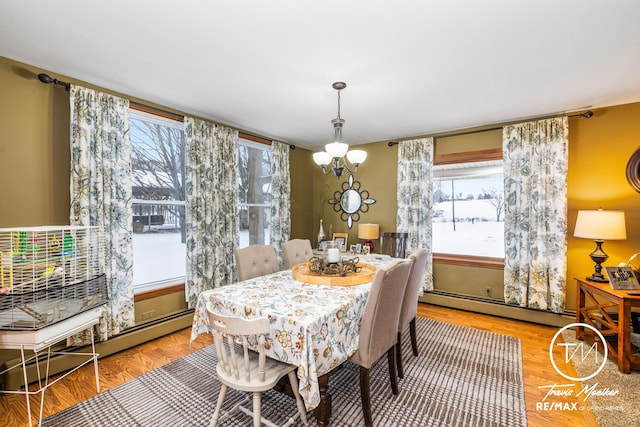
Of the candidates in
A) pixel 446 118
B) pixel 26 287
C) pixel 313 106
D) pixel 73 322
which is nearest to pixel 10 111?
pixel 26 287

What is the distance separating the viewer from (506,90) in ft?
9.14

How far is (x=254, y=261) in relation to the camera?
279cm

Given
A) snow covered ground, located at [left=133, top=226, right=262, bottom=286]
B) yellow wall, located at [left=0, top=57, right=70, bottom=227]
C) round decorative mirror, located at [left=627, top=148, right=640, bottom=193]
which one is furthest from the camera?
snow covered ground, located at [left=133, top=226, right=262, bottom=286]

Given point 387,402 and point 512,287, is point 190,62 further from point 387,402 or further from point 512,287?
point 512,287

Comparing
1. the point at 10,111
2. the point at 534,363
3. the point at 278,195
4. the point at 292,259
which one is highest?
the point at 10,111

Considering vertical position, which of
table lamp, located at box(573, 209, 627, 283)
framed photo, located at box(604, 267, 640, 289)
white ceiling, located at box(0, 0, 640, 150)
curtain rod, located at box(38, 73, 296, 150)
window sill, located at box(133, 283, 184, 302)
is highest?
white ceiling, located at box(0, 0, 640, 150)

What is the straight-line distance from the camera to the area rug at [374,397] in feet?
6.25

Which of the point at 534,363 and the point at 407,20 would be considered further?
the point at 534,363

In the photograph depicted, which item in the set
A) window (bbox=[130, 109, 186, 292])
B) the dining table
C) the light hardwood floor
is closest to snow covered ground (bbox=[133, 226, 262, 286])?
window (bbox=[130, 109, 186, 292])

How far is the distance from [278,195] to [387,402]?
3.15m

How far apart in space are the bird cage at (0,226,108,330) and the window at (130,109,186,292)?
0.83m

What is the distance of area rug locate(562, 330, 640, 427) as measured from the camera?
1.89 meters

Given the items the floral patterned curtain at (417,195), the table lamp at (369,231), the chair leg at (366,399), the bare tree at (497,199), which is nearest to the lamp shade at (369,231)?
the table lamp at (369,231)

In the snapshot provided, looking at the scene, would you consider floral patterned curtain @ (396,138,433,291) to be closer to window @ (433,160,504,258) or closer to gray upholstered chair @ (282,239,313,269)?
window @ (433,160,504,258)
